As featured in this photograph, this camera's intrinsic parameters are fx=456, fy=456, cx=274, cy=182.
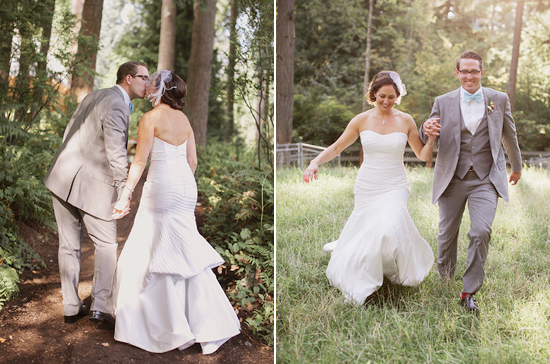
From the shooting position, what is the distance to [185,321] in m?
3.14

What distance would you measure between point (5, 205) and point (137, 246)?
1917mm

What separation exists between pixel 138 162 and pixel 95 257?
83 cm

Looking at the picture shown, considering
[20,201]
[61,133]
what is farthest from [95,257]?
[61,133]

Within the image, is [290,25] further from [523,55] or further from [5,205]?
[523,55]

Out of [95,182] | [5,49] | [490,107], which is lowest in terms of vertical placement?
[95,182]

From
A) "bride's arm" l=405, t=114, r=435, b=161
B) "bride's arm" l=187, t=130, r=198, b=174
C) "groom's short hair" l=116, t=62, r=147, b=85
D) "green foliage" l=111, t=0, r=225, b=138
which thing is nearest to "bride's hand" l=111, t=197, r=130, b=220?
"bride's arm" l=187, t=130, r=198, b=174

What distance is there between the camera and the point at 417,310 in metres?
3.16

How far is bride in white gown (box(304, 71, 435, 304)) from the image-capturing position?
3.52 meters

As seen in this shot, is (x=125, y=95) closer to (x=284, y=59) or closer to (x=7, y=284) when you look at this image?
(x=7, y=284)

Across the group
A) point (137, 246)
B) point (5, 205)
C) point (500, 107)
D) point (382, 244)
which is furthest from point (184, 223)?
point (500, 107)

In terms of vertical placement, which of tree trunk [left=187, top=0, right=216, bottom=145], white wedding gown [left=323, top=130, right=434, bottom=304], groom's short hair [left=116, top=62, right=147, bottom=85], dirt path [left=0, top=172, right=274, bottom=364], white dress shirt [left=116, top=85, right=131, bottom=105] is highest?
tree trunk [left=187, top=0, right=216, bottom=145]

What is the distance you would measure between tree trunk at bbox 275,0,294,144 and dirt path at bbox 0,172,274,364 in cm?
528

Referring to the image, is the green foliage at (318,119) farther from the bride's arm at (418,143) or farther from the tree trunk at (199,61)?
the bride's arm at (418,143)

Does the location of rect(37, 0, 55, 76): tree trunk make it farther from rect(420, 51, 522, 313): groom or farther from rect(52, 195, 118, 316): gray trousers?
rect(420, 51, 522, 313): groom
